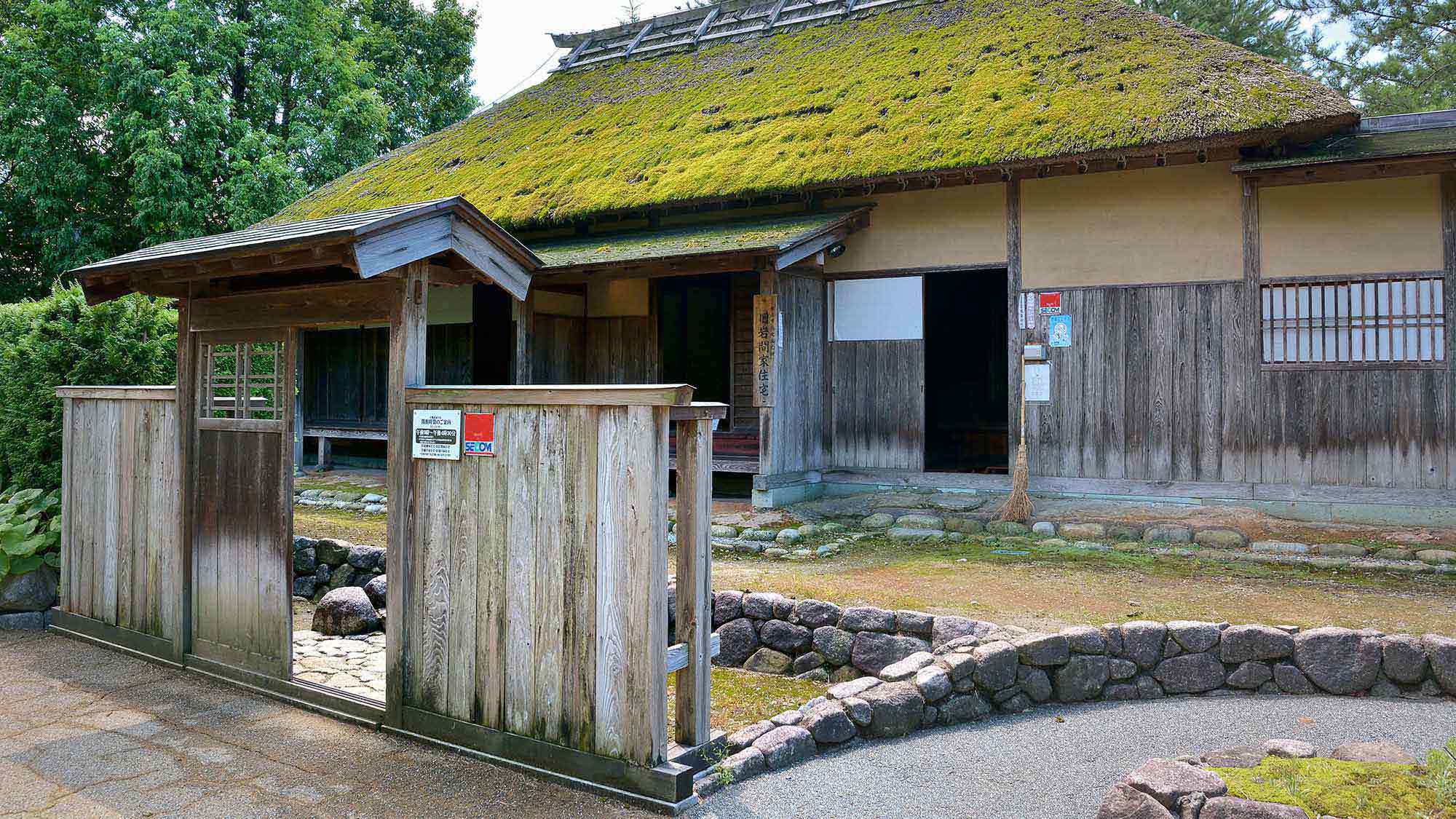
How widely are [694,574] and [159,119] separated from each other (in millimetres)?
18077

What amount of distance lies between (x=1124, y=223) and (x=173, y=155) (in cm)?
1623

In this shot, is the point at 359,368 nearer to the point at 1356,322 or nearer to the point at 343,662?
the point at 343,662

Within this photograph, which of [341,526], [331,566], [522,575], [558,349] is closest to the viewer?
[522,575]

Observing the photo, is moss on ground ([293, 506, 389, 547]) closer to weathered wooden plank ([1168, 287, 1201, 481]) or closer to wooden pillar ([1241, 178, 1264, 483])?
weathered wooden plank ([1168, 287, 1201, 481])

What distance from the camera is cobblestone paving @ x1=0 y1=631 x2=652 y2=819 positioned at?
3559 mm

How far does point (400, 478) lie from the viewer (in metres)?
4.34

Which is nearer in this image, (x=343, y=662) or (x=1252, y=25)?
(x=343, y=662)

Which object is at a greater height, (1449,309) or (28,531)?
(1449,309)

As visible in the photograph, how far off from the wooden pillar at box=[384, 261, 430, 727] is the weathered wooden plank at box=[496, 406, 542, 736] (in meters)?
0.65

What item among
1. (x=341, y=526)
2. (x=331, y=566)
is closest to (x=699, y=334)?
(x=341, y=526)

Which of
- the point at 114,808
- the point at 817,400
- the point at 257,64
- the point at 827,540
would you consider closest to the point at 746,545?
the point at 827,540

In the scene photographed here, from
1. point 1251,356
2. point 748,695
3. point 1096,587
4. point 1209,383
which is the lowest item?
point 748,695

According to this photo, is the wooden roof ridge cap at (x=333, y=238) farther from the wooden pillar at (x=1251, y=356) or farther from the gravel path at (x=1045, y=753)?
the wooden pillar at (x=1251, y=356)

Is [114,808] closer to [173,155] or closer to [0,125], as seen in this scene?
[173,155]
